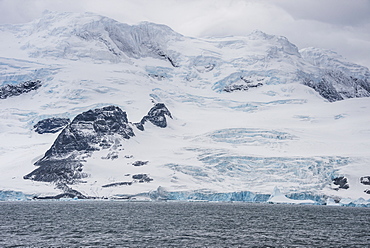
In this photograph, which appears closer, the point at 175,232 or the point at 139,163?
the point at 175,232

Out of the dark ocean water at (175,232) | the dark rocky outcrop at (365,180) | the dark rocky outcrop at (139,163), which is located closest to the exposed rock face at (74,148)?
the dark rocky outcrop at (139,163)

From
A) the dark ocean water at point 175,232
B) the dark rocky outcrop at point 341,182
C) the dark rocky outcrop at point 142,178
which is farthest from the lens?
the dark rocky outcrop at point 142,178

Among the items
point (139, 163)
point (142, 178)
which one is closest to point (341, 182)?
point (142, 178)

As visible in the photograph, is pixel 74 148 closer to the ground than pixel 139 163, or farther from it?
farther from it

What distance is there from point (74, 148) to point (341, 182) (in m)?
91.8

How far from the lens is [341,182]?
523 ft

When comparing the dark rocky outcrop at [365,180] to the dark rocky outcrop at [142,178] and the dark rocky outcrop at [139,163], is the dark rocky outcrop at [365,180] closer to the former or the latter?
the dark rocky outcrop at [142,178]

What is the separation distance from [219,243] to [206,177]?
115 meters

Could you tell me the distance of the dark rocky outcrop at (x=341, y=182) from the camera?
519 ft

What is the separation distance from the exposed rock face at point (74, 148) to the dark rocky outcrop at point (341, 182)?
78.0 m

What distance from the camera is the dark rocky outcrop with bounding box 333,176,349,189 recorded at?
15812cm

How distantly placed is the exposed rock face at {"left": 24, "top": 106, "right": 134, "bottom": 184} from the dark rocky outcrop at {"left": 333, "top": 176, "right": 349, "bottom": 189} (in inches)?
3071

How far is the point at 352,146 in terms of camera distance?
194500 millimetres

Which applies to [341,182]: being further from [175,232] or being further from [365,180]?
[175,232]
